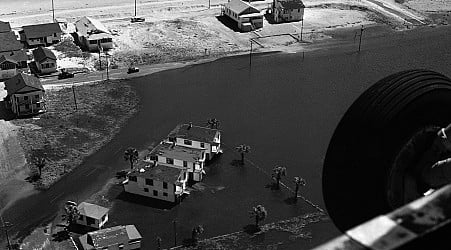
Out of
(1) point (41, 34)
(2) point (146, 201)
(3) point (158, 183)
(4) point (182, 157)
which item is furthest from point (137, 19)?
(2) point (146, 201)

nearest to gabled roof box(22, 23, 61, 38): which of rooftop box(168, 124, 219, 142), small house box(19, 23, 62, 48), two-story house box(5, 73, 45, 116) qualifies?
small house box(19, 23, 62, 48)

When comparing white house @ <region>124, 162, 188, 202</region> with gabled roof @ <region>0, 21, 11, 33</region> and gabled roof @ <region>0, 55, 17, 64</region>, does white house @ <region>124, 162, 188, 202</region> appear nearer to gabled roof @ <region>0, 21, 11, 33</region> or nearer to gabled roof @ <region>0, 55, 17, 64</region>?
gabled roof @ <region>0, 55, 17, 64</region>

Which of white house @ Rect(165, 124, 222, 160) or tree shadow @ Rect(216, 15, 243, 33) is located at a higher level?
tree shadow @ Rect(216, 15, 243, 33)

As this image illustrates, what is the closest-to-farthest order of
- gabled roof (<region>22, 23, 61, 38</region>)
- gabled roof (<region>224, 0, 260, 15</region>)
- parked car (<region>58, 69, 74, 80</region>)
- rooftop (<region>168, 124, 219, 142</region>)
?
rooftop (<region>168, 124, 219, 142</region>) < parked car (<region>58, 69, 74, 80</region>) < gabled roof (<region>22, 23, 61, 38</region>) < gabled roof (<region>224, 0, 260, 15</region>)

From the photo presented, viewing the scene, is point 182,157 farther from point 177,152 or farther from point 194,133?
point 194,133

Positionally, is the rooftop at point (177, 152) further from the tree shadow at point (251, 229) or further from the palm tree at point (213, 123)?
the tree shadow at point (251, 229)

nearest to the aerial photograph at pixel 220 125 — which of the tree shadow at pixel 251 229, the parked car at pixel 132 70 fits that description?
the tree shadow at pixel 251 229

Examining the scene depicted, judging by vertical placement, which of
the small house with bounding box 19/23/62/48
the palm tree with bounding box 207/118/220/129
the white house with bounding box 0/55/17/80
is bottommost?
the palm tree with bounding box 207/118/220/129
